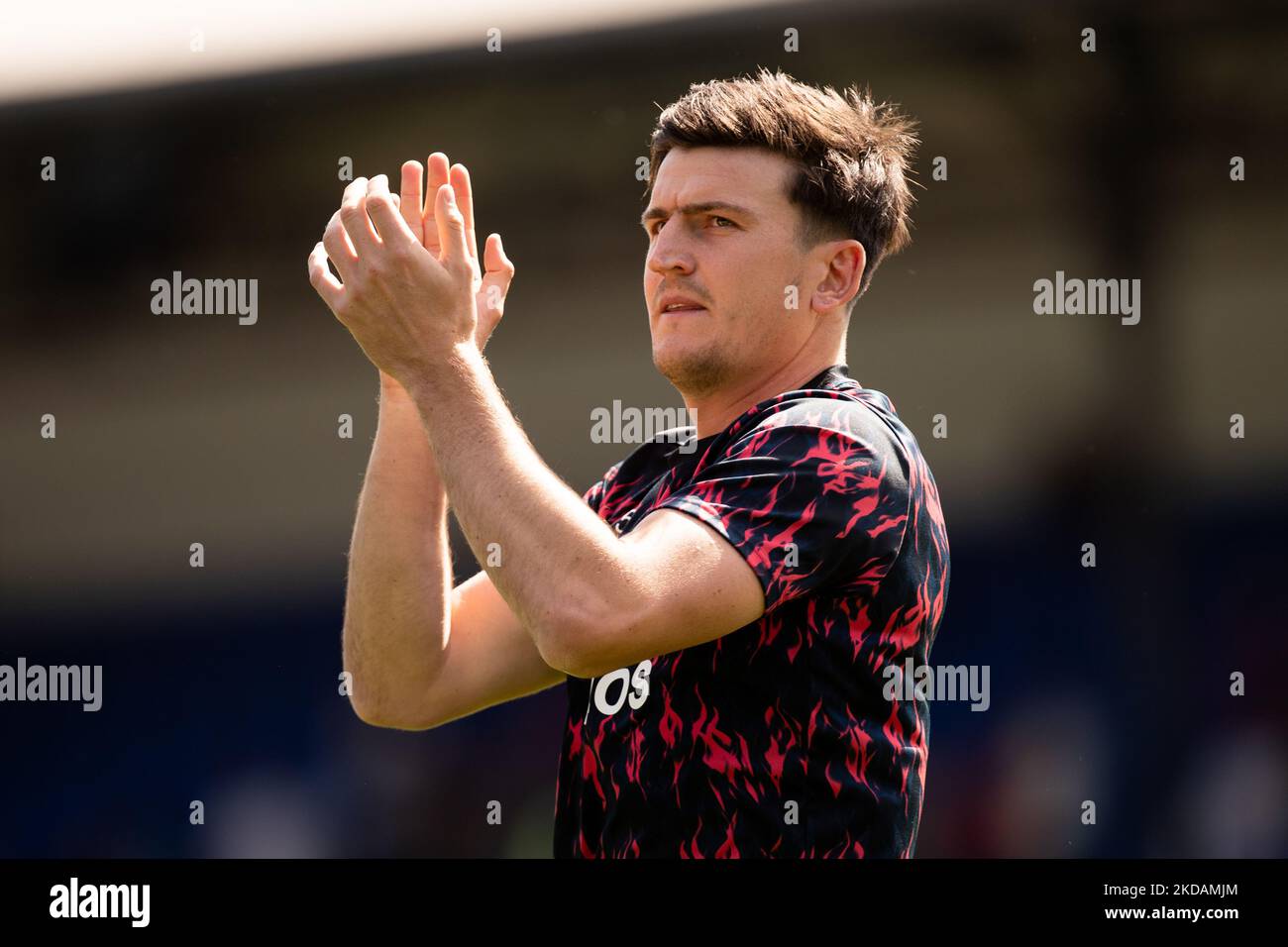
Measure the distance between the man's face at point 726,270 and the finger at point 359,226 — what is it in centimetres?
56

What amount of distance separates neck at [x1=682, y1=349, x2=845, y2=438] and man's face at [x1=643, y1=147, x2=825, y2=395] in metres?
0.02

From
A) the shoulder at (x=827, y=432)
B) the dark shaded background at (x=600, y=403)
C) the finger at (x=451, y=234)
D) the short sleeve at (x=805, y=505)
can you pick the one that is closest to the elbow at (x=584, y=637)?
the short sleeve at (x=805, y=505)

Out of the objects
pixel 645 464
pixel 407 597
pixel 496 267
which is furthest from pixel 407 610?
pixel 496 267

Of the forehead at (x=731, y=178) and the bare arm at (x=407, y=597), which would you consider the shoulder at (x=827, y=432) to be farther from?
the bare arm at (x=407, y=597)

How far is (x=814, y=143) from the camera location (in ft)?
8.67

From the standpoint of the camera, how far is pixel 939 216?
6766 mm

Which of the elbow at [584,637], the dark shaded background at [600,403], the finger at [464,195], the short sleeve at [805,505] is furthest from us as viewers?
the dark shaded background at [600,403]

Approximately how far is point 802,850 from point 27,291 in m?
6.77

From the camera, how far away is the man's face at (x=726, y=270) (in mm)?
2525

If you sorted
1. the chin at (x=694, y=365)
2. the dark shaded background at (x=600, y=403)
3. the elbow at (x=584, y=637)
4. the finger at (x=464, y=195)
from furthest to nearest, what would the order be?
1. the dark shaded background at (x=600, y=403)
2. the chin at (x=694, y=365)
3. the finger at (x=464, y=195)
4. the elbow at (x=584, y=637)

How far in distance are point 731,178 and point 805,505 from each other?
29.9 inches

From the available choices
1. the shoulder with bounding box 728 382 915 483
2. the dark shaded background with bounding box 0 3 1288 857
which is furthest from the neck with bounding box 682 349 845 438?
the dark shaded background with bounding box 0 3 1288 857

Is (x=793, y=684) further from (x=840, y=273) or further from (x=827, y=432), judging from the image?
(x=840, y=273)

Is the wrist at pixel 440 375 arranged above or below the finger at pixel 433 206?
below
